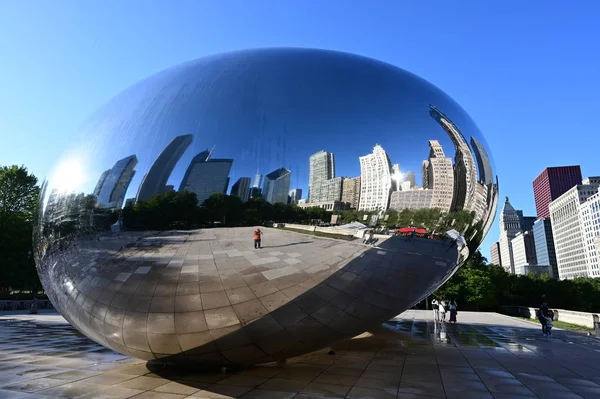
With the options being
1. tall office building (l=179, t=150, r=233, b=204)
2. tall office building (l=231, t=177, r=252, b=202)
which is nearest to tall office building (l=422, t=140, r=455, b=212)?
tall office building (l=231, t=177, r=252, b=202)

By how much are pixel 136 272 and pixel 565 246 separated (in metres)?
205

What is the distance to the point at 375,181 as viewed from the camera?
4527mm

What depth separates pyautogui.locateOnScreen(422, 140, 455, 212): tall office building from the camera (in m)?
4.92

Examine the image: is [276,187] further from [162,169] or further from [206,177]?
[162,169]

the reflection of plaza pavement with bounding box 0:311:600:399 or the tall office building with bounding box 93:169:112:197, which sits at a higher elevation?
the tall office building with bounding box 93:169:112:197

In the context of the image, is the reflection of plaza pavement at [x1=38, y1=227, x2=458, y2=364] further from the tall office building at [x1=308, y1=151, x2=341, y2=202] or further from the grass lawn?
the tall office building at [x1=308, y1=151, x2=341, y2=202]

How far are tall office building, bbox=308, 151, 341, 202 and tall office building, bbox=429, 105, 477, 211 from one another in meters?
1.92

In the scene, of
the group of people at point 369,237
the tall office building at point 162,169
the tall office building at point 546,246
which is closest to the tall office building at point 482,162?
the group of people at point 369,237

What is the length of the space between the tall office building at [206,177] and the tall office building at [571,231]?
181 metres

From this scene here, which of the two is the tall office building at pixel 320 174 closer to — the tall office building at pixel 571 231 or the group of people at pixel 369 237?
the group of people at pixel 369 237

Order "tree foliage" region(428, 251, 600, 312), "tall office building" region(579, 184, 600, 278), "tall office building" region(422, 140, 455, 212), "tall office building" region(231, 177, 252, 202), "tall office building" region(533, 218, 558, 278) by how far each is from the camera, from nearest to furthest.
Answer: "tall office building" region(231, 177, 252, 202) → "tall office building" region(422, 140, 455, 212) → "tree foliage" region(428, 251, 600, 312) → "tall office building" region(579, 184, 600, 278) → "tall office building" region(533, 218, 558, 278)

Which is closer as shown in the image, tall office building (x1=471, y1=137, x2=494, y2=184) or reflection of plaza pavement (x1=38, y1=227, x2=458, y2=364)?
reflection of plaza pavement (x1=38, y1=227, x2=458, y2=364)

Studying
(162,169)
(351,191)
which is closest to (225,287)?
(162,169)

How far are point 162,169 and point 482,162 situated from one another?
484 centimetres
